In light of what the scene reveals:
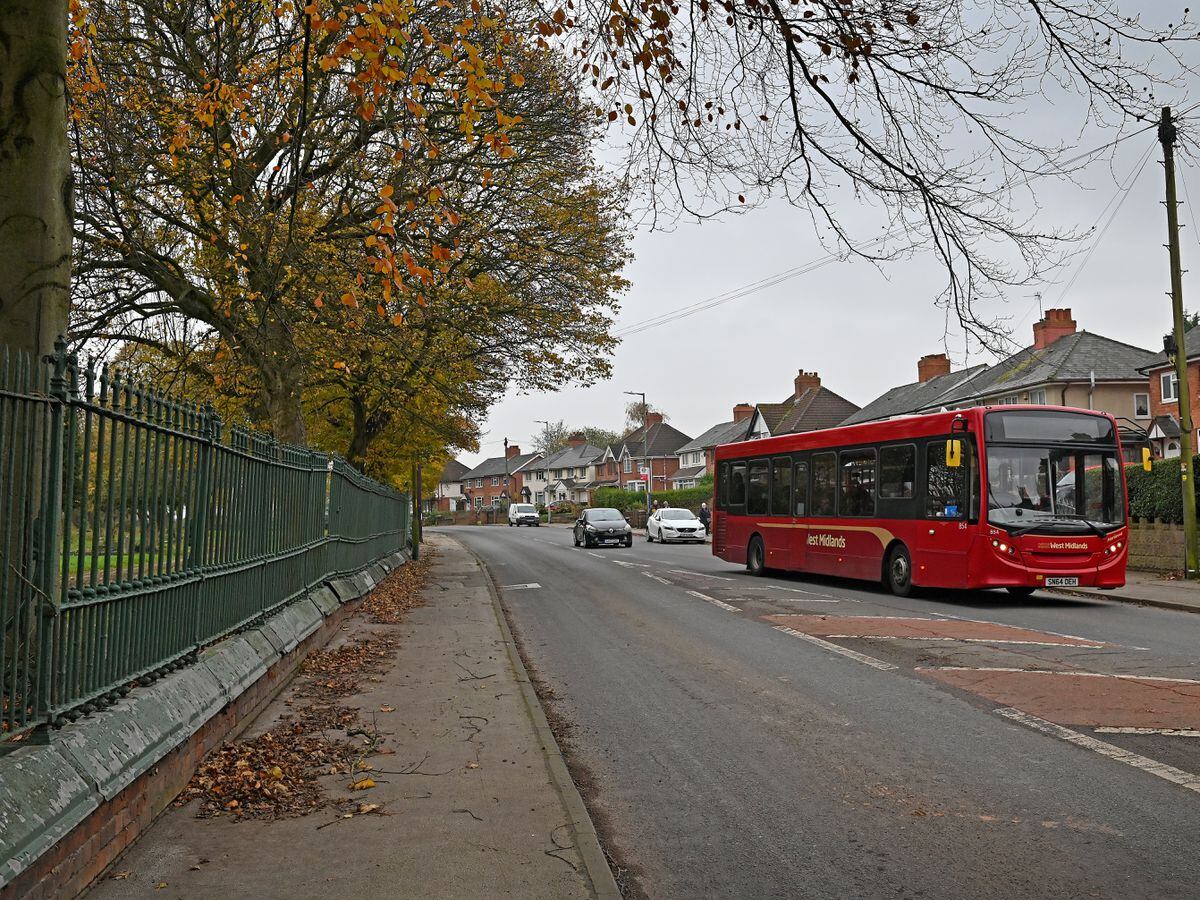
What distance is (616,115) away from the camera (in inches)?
335

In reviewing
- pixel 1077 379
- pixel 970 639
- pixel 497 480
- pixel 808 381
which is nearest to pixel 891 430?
pixel 970 639

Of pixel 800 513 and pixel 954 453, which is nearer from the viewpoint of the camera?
pixel 954 453

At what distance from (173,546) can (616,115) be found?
196 inches

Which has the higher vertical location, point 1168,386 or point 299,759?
point 1168,386

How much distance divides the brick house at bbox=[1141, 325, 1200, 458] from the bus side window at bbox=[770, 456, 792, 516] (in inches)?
937

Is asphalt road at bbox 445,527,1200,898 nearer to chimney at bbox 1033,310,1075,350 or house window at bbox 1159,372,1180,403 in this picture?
house window at bbox 1159,372,1180,403

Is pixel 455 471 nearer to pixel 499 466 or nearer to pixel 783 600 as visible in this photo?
pixel 499 466

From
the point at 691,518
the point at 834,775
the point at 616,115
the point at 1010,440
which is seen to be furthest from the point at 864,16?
the point at 691,518

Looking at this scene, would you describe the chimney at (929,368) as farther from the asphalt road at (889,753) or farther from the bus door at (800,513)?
the asphalt road at (889,753)

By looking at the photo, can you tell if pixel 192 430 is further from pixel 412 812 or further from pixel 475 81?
pixel 475 81

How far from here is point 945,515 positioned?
1644 centimetres

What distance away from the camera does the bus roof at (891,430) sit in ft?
53.5

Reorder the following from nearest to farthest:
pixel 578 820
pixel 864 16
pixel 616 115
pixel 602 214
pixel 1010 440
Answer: pixel 578 820 → pixel 864 16 → pixel 616 115 → pixel 1010 440 → pixel 602 214

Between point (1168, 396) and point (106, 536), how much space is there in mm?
46065
